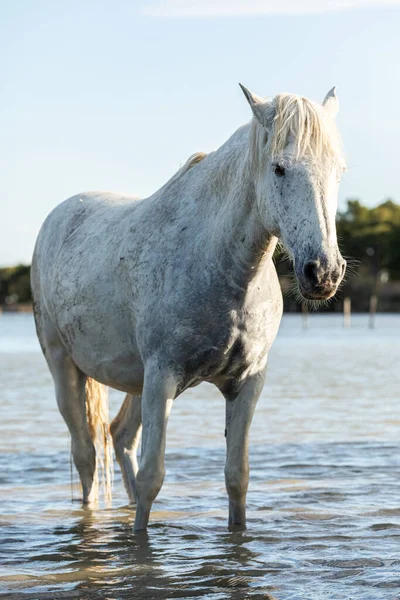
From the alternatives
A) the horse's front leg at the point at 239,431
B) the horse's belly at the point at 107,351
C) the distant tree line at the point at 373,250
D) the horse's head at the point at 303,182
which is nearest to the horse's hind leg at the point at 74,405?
the horse's belly at the point at 107,351

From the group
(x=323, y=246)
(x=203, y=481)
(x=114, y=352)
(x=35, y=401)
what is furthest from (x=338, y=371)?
(x=323, y=246)

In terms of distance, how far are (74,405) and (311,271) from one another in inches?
116

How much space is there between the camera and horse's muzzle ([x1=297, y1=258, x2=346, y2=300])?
3930mm

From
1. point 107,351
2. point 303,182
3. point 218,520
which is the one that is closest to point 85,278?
point 107,351

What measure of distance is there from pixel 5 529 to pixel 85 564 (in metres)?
1.02

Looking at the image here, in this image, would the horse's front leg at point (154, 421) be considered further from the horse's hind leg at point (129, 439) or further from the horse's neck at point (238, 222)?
the horse's hind leg at point (129, 439)

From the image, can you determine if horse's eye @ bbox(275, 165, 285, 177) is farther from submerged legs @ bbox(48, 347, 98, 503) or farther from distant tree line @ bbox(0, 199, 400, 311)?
distant tree line @ bbox(0, 199, 400, 311)

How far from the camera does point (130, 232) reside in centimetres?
538

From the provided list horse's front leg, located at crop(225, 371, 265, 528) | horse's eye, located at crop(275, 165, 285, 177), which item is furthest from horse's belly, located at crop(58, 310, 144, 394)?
horse's eye, located at crop(275, 165, 285, 177)

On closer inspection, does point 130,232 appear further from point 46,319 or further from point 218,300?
point 46,319

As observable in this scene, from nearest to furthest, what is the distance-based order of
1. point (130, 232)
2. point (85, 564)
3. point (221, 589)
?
1. point (221, 589)
2. point (85, 564)
3. point (130, 232)

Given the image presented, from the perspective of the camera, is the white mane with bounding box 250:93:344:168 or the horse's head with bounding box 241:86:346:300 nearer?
the horse's head with bounding box 241:86:346:300

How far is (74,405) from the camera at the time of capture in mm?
6480

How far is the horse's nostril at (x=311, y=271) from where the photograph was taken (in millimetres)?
3934
